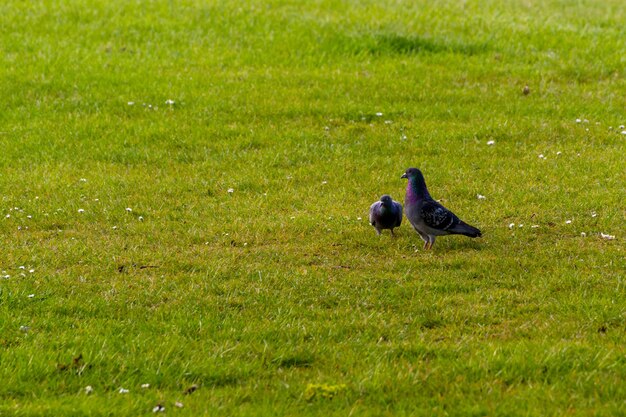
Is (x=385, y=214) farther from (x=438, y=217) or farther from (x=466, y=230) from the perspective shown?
(x=466, y=230)

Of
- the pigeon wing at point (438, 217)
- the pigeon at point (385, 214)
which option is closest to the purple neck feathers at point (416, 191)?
the pigeon at point (385, 214)

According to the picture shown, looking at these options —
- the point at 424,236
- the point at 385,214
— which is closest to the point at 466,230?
the point at 424,236

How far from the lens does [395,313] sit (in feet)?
25.9

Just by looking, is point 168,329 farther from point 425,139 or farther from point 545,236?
point 425,139

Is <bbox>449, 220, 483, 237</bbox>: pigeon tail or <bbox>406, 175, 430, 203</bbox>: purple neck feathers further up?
<bbox>406, 175, 430, 203</bbox>: purple neck feathers

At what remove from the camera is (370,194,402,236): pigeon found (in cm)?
962

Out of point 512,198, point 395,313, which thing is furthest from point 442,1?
point 395,313

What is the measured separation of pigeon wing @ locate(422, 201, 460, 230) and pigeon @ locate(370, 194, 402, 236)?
0.40 m

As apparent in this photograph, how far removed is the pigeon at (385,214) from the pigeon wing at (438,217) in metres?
0.40

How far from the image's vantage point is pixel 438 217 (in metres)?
9.21

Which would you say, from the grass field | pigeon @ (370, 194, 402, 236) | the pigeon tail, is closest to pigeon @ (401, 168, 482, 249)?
the pigeon tail

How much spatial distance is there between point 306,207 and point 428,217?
6.80ft

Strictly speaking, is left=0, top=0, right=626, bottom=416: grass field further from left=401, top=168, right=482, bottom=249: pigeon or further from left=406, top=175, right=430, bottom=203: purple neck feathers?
left=406, top=175, right=430, bottom=203: purple neck feathers

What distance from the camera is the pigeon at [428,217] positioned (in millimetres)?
9219
